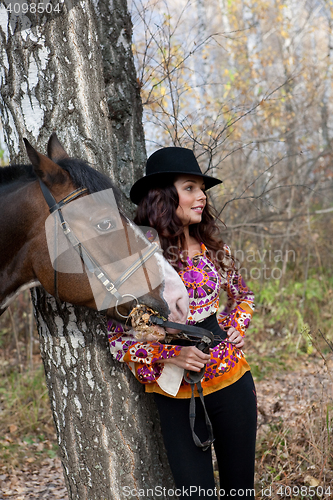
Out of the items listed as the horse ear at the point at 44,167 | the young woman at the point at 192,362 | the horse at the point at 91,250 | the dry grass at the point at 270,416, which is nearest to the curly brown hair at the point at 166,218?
the young woman at the point at 192,362

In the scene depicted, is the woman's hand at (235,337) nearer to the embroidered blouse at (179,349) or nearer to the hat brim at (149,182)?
the embroidered blouse at (179,349)

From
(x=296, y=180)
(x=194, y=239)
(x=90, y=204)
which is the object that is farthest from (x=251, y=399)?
(x=296, y=180)

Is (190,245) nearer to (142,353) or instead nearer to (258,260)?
(142,353)

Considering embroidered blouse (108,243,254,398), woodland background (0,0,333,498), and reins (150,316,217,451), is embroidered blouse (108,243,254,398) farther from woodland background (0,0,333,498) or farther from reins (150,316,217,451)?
woodland background (0,0,333,498)

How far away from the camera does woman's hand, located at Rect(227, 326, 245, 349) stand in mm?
2146

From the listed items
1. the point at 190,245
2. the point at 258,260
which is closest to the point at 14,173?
the point at 190,245

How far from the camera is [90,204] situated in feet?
5.63

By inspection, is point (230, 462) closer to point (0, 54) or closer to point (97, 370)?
point (97, 370)

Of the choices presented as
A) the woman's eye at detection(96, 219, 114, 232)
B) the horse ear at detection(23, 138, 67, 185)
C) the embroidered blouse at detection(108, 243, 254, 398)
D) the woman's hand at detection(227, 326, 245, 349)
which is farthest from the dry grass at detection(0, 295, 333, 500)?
the horse ear at detection(23, 138, 67, 185)

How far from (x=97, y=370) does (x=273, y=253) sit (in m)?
5.96

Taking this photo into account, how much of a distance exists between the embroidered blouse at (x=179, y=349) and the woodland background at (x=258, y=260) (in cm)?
75

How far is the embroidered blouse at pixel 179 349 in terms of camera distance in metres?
1.90

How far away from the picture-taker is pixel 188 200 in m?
2.14

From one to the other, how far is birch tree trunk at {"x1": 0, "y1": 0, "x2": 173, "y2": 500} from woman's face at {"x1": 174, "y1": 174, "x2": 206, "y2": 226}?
479 mm
